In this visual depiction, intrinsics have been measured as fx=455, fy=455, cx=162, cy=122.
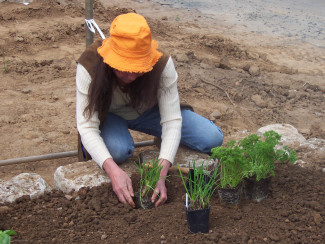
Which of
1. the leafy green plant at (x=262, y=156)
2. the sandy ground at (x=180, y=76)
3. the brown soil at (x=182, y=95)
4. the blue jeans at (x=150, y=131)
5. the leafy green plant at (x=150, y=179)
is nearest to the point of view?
the brown soil at (x=182, y=95)

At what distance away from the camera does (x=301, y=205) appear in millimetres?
2992

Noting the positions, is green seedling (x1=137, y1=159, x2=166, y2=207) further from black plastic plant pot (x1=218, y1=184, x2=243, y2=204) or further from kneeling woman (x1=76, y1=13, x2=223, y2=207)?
black plastic plant pot (x1=218, y1=184, x2=243, y2=204)

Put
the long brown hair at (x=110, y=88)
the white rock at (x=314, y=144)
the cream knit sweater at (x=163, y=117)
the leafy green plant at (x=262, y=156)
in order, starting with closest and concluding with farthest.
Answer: the leafy green plant at (x=262, y=156)
the long brown hair at (x=110, y=88)
the cream knit sweater at (x=163, y=117)
the white rock at (x=314, y=144)

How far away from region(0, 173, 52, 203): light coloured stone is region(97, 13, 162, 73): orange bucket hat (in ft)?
3.57

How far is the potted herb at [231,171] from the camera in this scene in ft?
9.51

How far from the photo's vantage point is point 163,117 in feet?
12.0

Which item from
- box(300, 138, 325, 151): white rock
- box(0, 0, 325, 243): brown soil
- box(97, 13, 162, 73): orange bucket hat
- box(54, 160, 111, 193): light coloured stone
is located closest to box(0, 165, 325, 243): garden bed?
box(0, 0, 325, 243): brown soil

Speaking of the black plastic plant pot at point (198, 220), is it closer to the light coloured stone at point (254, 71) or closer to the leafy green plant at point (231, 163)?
the leafy green plant at point (231, 163)

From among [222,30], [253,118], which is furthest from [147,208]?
[222,30]

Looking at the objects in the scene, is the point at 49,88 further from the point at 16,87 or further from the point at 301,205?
the point at 301,205

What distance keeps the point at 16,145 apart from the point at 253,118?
9.54 feet

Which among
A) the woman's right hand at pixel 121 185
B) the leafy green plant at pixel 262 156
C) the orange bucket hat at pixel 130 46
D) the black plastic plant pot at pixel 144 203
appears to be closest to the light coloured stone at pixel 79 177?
the woman's right hand at pixel 121 185

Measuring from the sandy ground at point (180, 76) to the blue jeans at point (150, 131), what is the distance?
92cm

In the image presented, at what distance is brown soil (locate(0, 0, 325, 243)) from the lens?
281 centimetres
